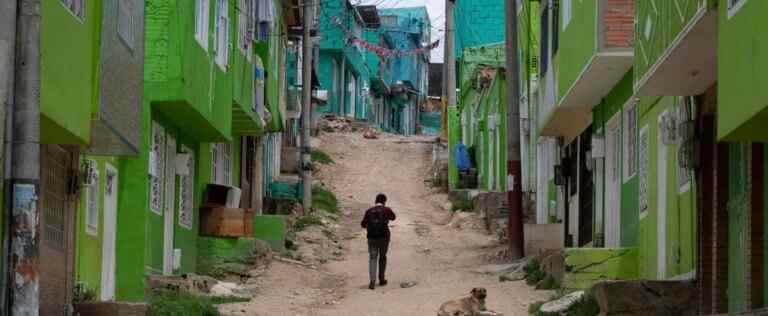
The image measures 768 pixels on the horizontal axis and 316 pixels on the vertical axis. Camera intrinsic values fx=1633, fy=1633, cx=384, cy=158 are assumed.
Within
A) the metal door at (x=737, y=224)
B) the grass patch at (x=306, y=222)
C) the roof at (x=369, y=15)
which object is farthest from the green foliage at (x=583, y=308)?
the roof at (x=369, y=15)

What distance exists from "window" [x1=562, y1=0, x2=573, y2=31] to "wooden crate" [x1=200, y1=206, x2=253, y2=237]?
7436 millimetres

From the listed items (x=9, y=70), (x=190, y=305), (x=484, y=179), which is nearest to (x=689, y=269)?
(x=190, y=305)

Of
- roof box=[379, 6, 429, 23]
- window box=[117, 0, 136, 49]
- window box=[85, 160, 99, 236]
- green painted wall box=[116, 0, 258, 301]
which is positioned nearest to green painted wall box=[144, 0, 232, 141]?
green painted wall box=[116, 0, 258, 301]

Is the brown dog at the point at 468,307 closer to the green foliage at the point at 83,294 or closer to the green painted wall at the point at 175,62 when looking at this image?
the green foliage at the point at 83,294

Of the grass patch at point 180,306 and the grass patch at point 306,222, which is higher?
the grass patch at point 306,222

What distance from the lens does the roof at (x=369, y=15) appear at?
243ft

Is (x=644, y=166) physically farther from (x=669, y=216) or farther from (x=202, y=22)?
(x=202, y=22)

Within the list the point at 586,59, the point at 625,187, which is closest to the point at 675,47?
the point at 586,59

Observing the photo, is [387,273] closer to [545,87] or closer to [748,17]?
[545,87]

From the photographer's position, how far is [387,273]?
29625 mm

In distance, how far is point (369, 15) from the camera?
74875mm

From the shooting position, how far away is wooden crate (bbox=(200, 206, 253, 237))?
29797 mm

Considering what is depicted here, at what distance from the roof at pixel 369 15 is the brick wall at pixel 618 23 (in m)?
50.5

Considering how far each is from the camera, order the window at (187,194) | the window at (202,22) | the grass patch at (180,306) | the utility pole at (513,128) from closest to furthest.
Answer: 1. the grass patch at (180,306)
2. the window at (202,22)
3. the window at (187,194)
4. the utility pole at (513,128)
